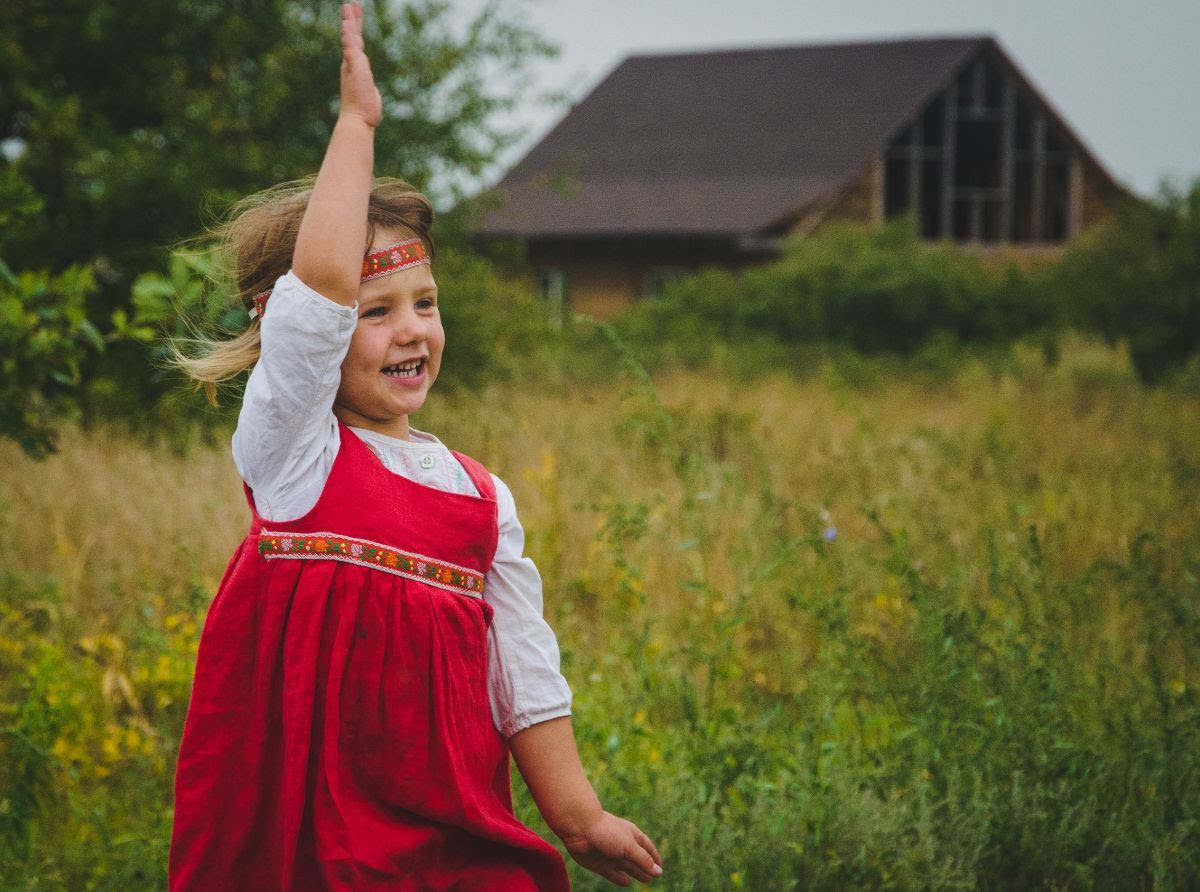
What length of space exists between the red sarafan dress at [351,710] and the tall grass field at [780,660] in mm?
A: 1025

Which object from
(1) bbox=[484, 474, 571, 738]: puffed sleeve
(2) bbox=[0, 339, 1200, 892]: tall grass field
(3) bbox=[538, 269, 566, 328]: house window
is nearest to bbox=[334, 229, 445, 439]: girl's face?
(1) bbox=[484, 474, 571, 738]: puffed sleeve

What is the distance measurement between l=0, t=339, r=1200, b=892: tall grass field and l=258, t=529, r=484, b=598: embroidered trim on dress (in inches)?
46.4

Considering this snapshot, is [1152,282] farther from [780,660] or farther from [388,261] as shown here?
→ [388,261]

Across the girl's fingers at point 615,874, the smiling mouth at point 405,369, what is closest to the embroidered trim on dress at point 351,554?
the smiling mouth at point 405,369

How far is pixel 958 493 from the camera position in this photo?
18.2ft

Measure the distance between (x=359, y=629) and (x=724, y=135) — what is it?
26355mm

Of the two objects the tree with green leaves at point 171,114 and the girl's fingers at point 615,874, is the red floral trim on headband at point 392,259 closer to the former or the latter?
the girl's fingers at point 615,874

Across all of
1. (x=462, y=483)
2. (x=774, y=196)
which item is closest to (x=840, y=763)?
(x=462, y=483)

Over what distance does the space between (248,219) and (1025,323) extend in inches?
586

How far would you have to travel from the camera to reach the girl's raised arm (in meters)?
1.68

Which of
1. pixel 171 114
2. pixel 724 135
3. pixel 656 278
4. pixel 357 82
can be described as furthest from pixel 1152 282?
pixel 724 135

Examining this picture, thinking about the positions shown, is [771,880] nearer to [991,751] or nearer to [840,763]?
[840,763]

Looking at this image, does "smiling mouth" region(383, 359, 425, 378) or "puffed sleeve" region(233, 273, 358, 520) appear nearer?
"puffed sleeve" region(233, 273, 358, 520)

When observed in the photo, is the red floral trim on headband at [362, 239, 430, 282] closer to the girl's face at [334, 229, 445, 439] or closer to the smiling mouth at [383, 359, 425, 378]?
the girl's face at [334, 229, 445, 439]
